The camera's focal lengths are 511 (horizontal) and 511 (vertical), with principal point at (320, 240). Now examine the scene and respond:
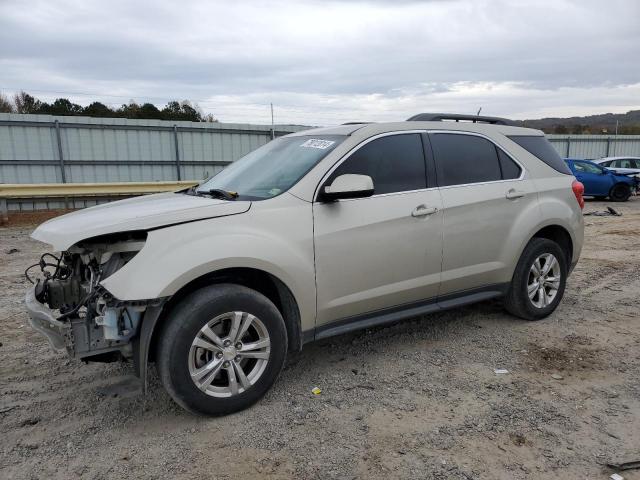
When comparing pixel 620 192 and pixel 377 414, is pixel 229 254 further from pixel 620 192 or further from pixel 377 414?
pixel 620 192

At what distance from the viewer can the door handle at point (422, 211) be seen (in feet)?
12.9

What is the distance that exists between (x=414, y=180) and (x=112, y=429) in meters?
2.78

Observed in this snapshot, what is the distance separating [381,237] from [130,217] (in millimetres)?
1733

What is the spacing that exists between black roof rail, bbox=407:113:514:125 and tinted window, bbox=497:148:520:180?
1.49ft

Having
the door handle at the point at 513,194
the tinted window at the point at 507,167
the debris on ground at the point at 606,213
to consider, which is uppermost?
the tinted window at the point at 507,167

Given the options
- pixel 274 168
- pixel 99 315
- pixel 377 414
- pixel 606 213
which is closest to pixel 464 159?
pixel 274 168

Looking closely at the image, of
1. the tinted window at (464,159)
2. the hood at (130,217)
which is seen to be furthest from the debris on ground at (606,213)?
the hood at (130,217)

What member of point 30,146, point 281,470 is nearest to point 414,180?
point 281,470

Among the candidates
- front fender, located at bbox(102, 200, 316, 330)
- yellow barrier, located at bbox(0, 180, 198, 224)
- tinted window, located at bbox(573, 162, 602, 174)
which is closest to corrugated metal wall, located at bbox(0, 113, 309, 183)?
yellow barrier, located at bbox(0, 180, 198, 224)

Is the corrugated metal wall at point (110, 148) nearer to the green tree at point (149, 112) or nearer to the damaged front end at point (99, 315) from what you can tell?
the damaged front end at point (99, 315)

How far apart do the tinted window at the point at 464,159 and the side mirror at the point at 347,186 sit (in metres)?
0.97

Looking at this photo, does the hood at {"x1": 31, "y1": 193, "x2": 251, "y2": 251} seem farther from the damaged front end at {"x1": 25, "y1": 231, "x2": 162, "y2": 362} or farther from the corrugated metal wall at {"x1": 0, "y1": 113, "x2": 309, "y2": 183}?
the corrugated metal wall at {"x1": 0, "y1": 113, "x2": 309, "y2": 183}

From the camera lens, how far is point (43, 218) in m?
12.4

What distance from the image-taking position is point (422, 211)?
13.0 ft
